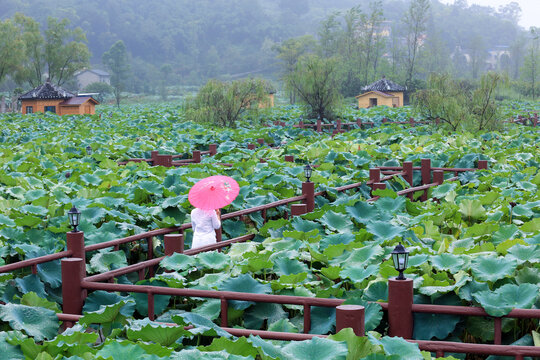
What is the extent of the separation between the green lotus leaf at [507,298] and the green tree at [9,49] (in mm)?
46372

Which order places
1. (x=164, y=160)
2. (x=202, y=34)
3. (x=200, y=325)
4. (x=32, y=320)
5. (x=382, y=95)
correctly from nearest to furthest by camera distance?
(x=200, y=325)
(x=32, y=320)
(x=164, y=160)
(x=382, y=95)
(x=202, y=34)

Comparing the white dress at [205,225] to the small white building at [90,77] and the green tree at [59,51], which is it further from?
the small white building at [90,77]

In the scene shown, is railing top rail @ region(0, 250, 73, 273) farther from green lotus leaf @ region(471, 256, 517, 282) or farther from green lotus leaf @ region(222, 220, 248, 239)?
green lotus leaf @ region(471, 256, 517, 282)

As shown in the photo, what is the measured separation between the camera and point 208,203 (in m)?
5.79

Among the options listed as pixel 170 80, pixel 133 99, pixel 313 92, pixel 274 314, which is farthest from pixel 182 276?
pixel 170 80

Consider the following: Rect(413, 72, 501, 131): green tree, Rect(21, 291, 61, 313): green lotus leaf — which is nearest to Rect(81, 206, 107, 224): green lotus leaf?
Rect(21, 291, 61, 313): green lotus leaf

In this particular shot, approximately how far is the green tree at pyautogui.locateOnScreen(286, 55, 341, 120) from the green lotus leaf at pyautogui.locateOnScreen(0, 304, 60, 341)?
22104mm

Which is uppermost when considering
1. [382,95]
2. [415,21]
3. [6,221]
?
[415,21]

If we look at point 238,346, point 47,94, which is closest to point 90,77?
point 47,94

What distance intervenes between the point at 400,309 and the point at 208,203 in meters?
2.66

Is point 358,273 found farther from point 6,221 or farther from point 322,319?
point 6,221

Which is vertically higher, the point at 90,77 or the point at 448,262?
the point at 90,77

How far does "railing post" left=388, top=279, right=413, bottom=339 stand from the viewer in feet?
11.3

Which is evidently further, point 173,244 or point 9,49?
point 9,49
